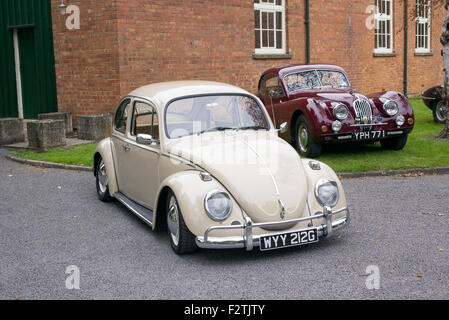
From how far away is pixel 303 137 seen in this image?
32.6ft

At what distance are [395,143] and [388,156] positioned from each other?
1.90 feet

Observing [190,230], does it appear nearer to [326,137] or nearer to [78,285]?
[78,285]

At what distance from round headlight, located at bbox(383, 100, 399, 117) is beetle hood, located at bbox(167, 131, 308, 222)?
4466 mm

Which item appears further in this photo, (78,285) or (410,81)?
(410,81)

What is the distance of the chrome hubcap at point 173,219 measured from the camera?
5227 millimetres

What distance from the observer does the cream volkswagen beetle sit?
194 inches

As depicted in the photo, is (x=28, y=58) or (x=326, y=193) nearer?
(x=326, y=193)

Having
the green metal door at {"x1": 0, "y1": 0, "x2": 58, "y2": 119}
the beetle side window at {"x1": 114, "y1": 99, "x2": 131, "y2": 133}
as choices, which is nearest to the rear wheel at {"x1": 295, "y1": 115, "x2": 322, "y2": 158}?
the beetle side window at {"x1": 114, "y1": 99, "x2": 131, "y2": 133}

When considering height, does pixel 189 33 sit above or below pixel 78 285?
above

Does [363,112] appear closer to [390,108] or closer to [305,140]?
[390,108]

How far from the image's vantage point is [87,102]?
13.4 m

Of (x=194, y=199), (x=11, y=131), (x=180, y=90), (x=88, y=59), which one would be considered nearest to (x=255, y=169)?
(x=194, y=199)
